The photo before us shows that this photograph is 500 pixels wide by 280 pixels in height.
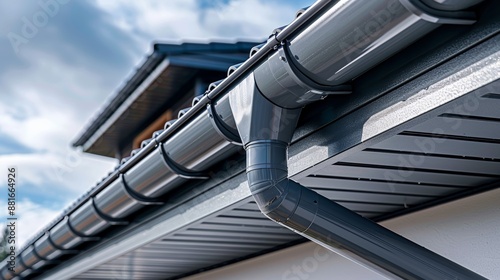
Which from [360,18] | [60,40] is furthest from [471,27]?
[60,40]

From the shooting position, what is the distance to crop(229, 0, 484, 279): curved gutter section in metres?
1.45

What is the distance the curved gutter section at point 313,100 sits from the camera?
1447 millimetres

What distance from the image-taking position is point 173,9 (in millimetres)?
5266

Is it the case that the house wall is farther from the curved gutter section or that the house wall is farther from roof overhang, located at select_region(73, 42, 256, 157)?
roof overhang, located at select_region(73, 42, 256, 157)

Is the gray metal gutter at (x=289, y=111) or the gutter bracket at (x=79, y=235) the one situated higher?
the gutter bracket at (x=79, y=235)

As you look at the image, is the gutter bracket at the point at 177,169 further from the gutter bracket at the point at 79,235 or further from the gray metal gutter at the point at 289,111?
the gutter bracket at the point at 79,235

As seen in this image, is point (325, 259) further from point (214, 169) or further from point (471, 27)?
point (471, 27)

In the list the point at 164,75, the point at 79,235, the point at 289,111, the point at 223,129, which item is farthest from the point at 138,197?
the point at 164,75

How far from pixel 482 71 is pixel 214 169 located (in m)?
1.60

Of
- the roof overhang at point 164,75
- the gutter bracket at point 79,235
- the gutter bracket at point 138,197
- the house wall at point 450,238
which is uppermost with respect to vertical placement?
the roof overhang at point 164,75

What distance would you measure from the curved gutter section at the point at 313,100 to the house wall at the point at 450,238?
0.76 m

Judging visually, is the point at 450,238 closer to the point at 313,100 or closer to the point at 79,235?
the point at 313,100

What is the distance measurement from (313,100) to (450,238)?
125 cm

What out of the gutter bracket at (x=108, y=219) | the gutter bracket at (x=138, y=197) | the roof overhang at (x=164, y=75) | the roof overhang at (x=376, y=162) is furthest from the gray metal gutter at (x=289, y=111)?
the roof overhang at (x=164, y=75)
